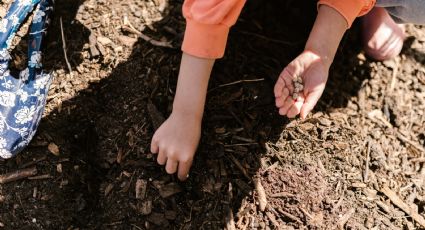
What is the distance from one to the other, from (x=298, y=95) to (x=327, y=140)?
9.9 inches

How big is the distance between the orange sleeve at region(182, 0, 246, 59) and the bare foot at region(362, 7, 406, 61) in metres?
0.67

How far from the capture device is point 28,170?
63.6 inches

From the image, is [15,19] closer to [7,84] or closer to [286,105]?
[7,84]

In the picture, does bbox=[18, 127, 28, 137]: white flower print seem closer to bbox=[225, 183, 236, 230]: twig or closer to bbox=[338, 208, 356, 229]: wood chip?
bbox=[225, 183, 236, 230]: twig

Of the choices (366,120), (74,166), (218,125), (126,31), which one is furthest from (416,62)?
(74,166)

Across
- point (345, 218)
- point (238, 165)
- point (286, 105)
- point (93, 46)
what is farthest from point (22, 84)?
point (345, 218)

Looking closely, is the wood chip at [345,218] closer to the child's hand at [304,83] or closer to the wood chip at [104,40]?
the child's hand at [304,83]

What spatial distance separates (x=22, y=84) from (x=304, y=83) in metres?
0.90

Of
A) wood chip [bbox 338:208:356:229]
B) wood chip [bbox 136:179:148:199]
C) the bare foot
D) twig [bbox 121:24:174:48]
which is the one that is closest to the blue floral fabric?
twig [bbox 121:24:174:48]

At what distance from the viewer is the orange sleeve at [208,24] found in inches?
55.1

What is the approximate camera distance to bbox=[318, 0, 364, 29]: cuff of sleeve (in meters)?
1.56

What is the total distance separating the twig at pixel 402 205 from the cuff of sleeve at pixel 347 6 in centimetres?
56

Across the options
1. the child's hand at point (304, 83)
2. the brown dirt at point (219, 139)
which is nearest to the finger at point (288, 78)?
the child's hand at point (304, 83)

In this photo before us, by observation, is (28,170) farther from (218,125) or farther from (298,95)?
(298,95)
